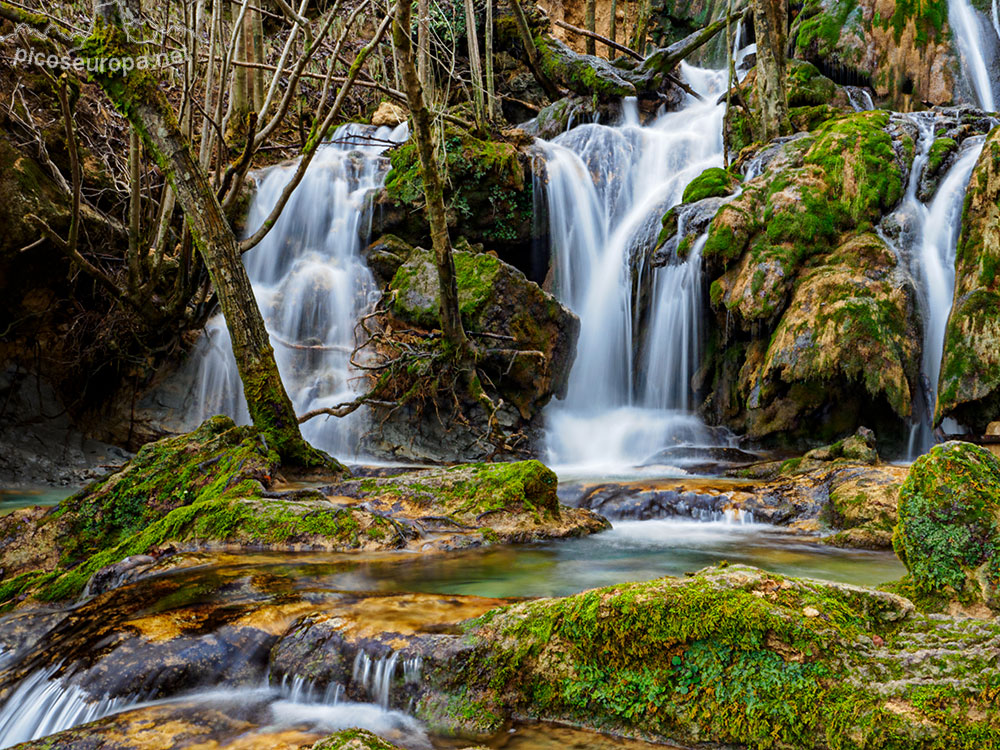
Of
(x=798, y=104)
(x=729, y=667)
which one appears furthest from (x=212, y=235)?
(x=798, y=104)

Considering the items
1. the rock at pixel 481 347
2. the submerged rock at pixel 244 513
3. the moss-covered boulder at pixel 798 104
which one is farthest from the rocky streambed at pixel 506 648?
the moss-covered boulder at pixel 798 104

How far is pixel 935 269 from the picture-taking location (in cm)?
946

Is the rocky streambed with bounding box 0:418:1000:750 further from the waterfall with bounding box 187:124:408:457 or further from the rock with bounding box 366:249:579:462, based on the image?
the waterfall with bounding box 187:124:408:457

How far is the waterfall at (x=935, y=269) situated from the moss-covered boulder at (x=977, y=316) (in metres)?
0.44

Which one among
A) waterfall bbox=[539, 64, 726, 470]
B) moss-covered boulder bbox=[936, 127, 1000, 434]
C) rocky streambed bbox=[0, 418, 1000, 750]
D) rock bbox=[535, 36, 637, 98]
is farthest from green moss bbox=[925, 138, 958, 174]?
rocky streambed bbox=[0, 418, 1000, 750]

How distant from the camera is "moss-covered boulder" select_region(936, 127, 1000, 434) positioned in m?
7.85

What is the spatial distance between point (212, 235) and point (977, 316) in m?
8.69

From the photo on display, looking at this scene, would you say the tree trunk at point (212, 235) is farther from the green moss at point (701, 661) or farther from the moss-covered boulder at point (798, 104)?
the moss-covered boulder at point (798, 104)

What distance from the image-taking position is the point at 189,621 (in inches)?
119

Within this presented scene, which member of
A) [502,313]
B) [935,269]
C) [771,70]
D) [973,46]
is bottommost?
[502,313]

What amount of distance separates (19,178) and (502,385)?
7.06m

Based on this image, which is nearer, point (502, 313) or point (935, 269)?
point (935, 269)

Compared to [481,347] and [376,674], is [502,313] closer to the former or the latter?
[481,347]

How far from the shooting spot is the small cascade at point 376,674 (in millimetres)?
2592
